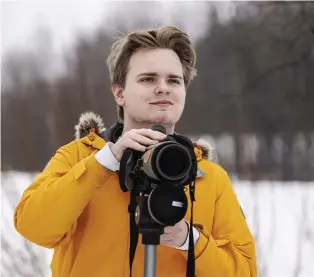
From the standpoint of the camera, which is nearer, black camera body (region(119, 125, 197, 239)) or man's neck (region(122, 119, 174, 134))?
black camera body (region(119, 125, 197, 239))

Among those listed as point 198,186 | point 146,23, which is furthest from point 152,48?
point 146,23

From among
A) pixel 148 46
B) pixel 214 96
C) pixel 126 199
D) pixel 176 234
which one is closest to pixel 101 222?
pixel 126 199

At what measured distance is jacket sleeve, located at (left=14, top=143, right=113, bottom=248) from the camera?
25.5 inches

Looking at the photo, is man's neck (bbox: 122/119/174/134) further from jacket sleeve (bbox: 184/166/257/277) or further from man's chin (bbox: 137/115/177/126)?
jacket sleeve (bbox: 184/166/257/277)

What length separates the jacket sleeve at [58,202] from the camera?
65 cm

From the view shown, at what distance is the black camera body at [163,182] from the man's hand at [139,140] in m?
0.01

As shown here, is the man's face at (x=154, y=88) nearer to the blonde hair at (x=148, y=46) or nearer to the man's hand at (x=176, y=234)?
the blonde hair at (x=148, y=46)

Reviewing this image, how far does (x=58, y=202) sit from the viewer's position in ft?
2.13

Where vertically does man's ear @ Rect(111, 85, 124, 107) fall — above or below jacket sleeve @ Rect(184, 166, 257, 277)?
above

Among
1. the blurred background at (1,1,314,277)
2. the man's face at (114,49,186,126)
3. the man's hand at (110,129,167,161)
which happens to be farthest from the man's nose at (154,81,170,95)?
the blurred background at (1,1,314,277)

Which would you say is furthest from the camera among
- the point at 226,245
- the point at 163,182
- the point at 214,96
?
the point at 214,96

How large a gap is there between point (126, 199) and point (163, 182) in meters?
0.19

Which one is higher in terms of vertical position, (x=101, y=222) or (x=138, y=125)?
(x=138, y=125)

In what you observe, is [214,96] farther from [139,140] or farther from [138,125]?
[139,140]
